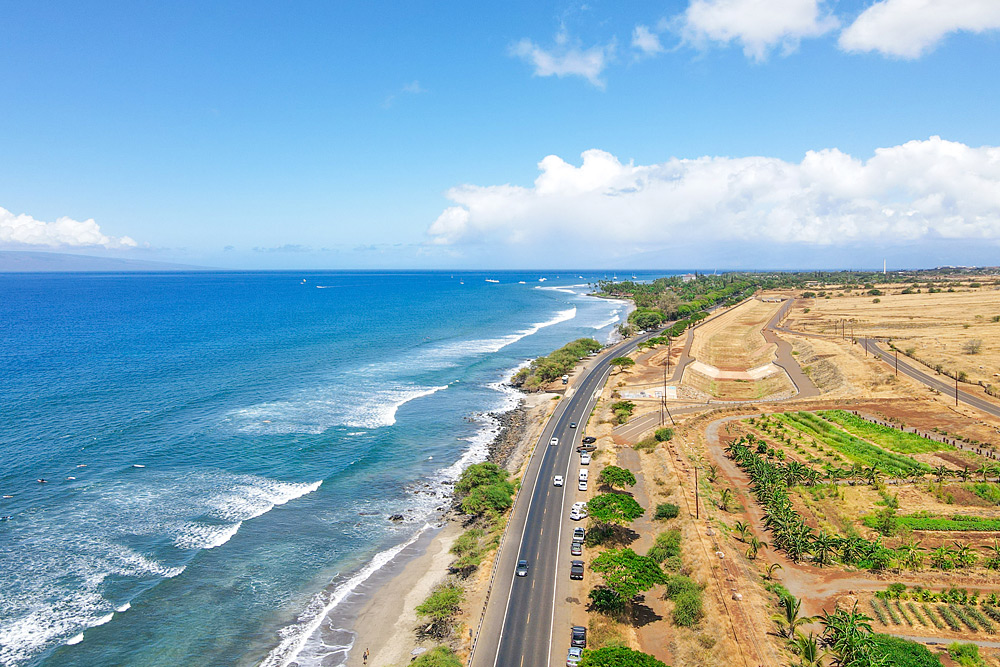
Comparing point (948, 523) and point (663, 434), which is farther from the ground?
point (663, 434)

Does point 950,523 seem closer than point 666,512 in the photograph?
Yes

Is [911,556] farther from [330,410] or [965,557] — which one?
[330,410]

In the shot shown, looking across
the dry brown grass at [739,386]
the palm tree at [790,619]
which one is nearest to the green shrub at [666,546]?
the palm tree at [790,619]

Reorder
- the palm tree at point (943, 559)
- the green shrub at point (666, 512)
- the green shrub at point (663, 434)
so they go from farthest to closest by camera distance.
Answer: the green shrub at point (663, 434) < the green shrub at point (666, 512) < the palm tree at point (943, 559)

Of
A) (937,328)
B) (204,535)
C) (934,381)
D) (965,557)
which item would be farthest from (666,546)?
(937,328)

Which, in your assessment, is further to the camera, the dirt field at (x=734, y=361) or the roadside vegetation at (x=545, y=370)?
the roadside vegetation at (x=545, y=370)

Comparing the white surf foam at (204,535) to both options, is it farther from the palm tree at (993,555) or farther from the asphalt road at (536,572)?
the palm tree at (993,555)
